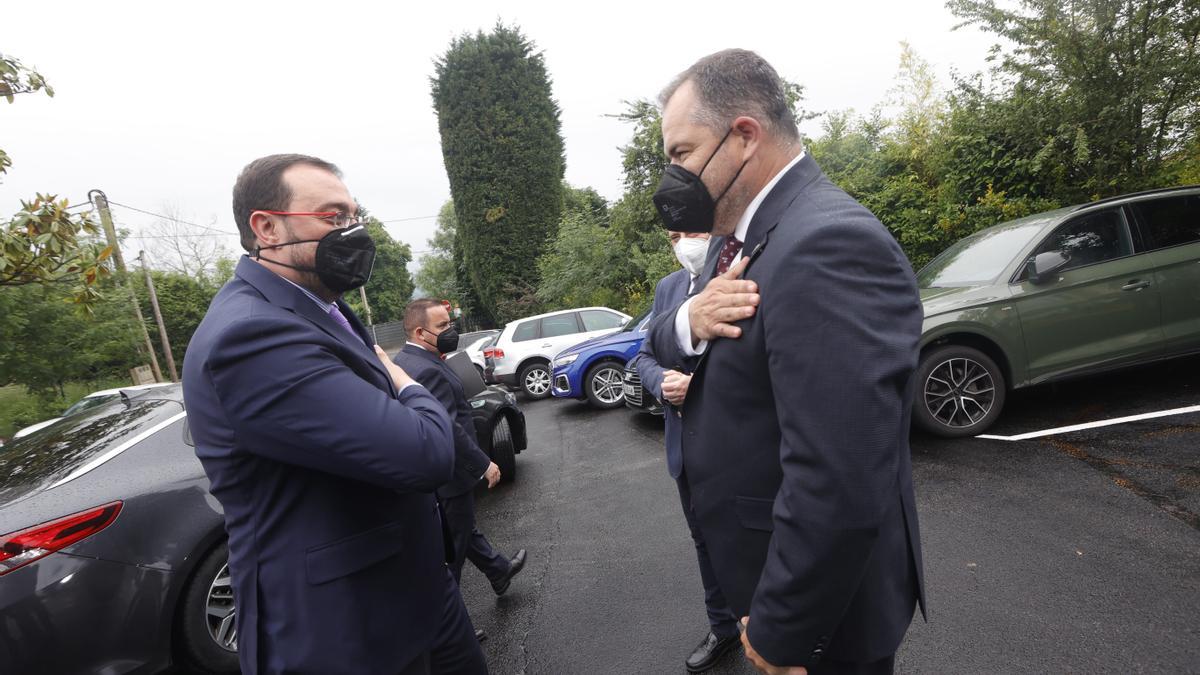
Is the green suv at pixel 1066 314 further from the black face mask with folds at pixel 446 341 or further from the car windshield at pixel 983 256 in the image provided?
the black face mask with folds at pixel 446 341

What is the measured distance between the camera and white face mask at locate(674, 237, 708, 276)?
264 centimetres

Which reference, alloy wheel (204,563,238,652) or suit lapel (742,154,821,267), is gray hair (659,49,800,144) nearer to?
suit lapel (742,154,821,267)

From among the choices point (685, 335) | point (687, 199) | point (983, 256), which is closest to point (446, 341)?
point (685, 335)

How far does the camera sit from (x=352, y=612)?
1.47 meters

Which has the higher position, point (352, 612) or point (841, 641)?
point (352, 612)

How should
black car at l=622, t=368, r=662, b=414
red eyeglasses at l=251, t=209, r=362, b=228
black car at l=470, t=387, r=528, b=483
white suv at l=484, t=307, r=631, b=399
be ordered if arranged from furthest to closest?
white suv at l=484, t=307, r=631, b=399 → black car at l=622, t=368, r=662, b=414 → black car at l=470, t=387, r=528, b=483 → red eyeglasses at l=251, t=209, r=362, b=228

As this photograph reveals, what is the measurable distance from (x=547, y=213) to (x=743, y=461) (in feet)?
91.8

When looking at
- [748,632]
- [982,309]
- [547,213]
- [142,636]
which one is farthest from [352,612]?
[547,213]

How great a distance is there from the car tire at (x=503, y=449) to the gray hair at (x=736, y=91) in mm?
4791

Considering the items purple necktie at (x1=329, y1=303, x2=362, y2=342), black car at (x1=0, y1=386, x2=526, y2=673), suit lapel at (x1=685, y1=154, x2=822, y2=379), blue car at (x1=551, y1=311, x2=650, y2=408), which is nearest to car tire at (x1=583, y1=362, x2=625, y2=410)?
blue car at (x1=551, y1=311, x2=650, y2=408)

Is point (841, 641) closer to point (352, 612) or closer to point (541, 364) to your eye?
point (352, 612)

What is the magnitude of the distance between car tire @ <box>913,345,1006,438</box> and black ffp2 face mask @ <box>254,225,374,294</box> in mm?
4518

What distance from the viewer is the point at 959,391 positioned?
482cm

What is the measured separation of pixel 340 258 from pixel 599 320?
398 inches
